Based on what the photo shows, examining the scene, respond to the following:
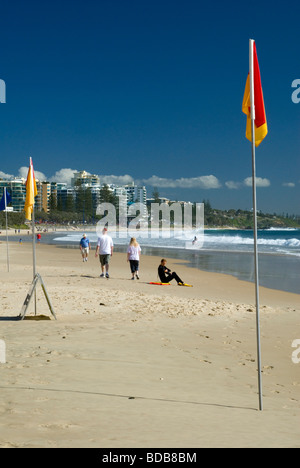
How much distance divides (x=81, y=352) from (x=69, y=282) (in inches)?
355

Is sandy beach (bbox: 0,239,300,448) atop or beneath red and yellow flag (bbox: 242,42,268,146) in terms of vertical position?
beneath

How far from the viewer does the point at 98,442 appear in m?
3.52

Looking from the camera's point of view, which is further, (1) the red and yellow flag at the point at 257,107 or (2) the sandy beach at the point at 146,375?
(1) the red and yellow flag at the point at 257,107

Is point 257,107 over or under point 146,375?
over

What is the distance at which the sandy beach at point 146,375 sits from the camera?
3814 mm

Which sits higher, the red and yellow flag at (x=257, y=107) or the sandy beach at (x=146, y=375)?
the red and yellow flag at (x=257, y=107)

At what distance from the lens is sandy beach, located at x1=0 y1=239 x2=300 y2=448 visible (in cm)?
381

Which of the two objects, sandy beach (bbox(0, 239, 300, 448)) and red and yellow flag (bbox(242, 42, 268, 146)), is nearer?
sandy beach (bbox(0, 239, 300, 448))

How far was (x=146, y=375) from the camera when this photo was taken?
5.70 metres

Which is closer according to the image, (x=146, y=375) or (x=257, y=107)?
(x=257, y=107)
